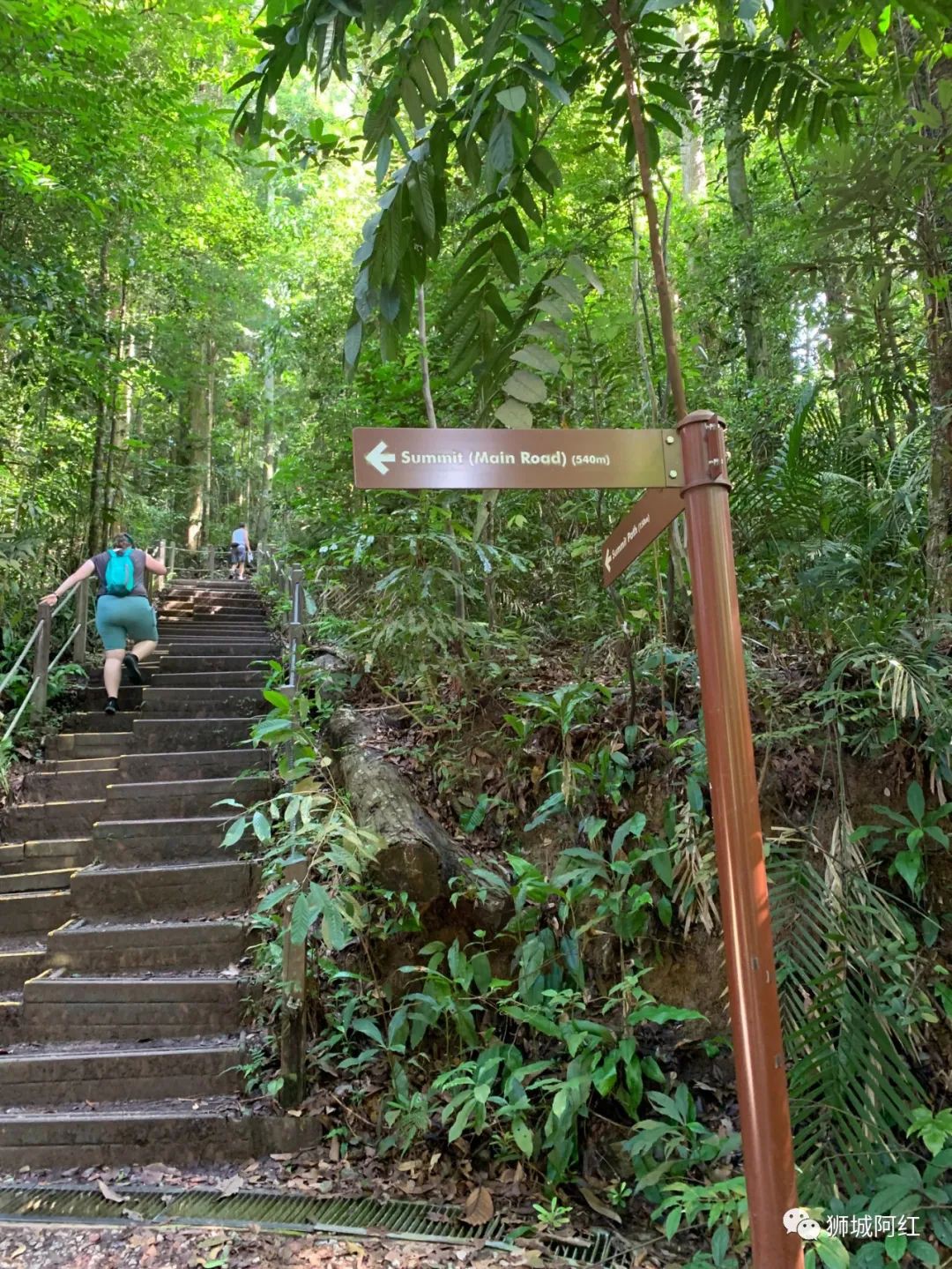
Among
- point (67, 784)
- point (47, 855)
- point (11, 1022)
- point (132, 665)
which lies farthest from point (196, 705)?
point (11, 1022)

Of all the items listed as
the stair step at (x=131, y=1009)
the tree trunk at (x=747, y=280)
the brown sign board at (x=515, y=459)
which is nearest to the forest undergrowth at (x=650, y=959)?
the stair step at (x=131, y=1009)

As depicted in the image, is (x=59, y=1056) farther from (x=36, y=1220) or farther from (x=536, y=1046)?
(x=536, y=1046)

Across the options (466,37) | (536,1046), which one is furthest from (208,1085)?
(466,37)

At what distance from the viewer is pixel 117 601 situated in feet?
23.2

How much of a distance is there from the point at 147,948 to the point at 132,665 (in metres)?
3.46

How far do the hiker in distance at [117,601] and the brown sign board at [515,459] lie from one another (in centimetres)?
585

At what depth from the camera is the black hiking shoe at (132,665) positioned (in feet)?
24.1

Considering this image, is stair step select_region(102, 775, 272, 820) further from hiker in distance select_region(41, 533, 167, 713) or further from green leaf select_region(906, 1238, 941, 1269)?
green leaf select_region(906, 1238, 941, 1269)

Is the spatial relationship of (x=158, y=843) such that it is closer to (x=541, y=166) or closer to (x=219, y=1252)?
(x=219, y=1252)

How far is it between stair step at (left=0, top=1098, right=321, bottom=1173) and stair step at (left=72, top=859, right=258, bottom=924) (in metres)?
1.32

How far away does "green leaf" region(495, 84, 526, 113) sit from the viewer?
1749 millimetres

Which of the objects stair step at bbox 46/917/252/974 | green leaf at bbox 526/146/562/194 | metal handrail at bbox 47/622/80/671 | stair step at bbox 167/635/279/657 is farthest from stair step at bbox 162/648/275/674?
green leaf at bbox 526/146/562/194

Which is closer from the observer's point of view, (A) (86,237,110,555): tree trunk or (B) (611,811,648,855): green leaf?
(B) (611,811,648,855): green leaf

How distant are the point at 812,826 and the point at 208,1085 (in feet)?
11.1
